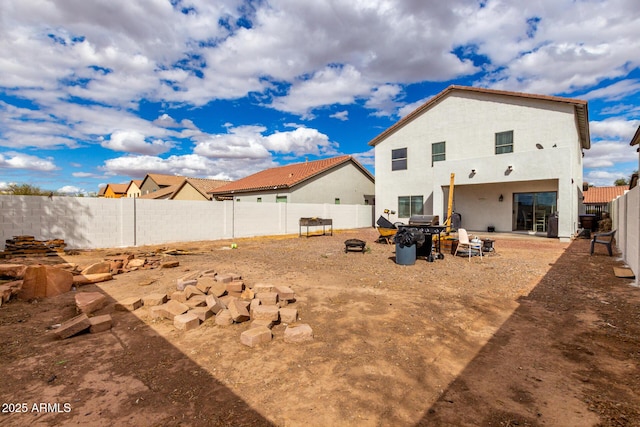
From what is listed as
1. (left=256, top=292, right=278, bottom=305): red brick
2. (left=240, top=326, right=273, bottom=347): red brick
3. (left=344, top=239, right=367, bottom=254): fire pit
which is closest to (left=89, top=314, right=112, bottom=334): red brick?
(left=240, top=326, right=273, bottom=347): red brick

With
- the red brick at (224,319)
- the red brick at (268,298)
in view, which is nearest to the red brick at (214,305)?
the red brick at (224,319)

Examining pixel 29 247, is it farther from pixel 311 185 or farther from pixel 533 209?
pixel 533 209

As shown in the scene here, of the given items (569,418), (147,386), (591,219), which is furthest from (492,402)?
(591,219)

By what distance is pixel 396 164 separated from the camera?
21.8 m

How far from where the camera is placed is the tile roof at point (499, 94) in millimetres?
15305

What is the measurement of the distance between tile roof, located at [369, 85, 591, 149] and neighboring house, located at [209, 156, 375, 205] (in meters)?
4.86

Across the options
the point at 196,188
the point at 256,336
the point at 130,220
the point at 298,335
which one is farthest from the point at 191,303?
the point at 196,188

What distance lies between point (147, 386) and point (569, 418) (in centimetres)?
379

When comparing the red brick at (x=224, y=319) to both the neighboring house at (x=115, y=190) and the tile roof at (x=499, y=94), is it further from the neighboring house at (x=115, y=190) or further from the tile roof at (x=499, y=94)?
the neighboring house at (x=115, y=190)

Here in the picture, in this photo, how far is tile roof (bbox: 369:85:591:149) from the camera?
1530 centimetres

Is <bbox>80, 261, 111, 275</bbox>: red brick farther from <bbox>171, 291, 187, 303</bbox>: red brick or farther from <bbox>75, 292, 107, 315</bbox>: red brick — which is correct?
<bbox>171, 291, 187, 303</bbox>: red brick

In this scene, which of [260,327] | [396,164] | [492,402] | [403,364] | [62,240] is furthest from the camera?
[396,164]

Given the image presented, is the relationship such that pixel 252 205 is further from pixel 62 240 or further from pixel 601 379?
pixel 601 379

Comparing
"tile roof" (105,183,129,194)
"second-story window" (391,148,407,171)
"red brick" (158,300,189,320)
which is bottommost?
"red brick" (158,300,189,320)
